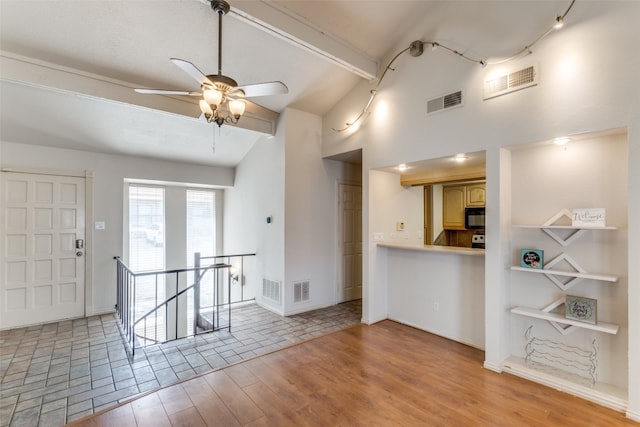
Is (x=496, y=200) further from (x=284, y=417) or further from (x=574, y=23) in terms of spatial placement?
(x=284, y=417)

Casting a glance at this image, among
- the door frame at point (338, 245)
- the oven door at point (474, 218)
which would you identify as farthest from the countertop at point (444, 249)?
the oven door at point (474, 218)

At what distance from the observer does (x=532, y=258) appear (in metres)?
2.98

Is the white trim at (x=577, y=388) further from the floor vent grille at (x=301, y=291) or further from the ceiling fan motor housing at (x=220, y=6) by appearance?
the ceiling fan motor housing at (x=220, y=6)

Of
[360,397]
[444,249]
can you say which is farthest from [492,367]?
[360,397]

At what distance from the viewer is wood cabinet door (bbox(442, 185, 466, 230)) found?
5.54 m

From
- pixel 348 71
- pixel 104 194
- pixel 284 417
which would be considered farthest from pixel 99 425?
pixel 348 71

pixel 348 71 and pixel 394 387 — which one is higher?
pixel 348 71

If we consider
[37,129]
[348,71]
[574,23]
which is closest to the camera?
[574,23]

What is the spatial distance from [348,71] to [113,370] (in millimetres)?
4746

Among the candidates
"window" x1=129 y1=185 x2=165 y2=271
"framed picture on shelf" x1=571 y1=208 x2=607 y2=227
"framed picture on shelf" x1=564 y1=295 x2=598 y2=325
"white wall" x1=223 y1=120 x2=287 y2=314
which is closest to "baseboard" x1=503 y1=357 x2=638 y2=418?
"framed picture on shelf" x1=564 y1=295 x2=598 y2=325

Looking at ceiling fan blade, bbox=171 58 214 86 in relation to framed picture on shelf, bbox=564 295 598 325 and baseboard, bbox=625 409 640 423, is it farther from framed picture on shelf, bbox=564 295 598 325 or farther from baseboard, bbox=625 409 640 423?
baseboard, bbox=625 409 640 423

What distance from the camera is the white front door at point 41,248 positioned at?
423 cm

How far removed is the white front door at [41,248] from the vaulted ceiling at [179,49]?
0.74m

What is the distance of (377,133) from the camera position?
4.27 meters
